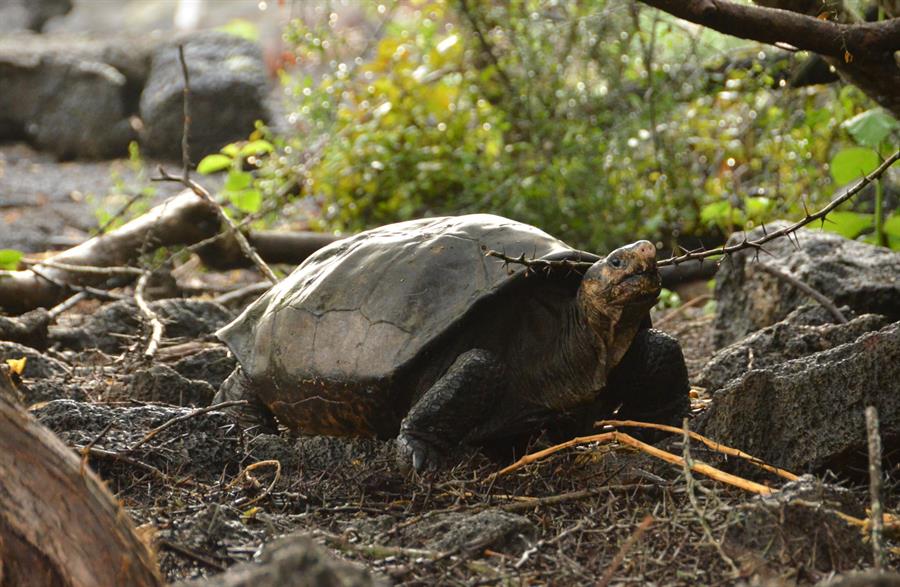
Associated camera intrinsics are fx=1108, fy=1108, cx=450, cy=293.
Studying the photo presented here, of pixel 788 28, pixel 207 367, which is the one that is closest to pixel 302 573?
pixel 788 28

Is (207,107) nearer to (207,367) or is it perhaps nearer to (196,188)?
(196,188)

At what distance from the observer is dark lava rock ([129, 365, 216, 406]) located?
3914 mm

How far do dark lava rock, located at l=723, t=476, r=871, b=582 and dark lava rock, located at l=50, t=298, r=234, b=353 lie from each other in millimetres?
3127

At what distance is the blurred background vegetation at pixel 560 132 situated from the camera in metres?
6.76

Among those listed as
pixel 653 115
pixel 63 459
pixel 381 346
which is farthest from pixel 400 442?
pixel 653 115

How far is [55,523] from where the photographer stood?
204cm

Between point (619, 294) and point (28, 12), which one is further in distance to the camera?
point (28, 12)

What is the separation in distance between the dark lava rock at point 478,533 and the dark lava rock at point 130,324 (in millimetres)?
2625

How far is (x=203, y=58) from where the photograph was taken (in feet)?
39.8

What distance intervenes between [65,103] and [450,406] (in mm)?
10187

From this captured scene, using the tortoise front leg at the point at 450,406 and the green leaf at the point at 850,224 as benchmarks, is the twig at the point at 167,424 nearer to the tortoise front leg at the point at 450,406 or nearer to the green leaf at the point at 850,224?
the tortoise front leg at the point at 450,406

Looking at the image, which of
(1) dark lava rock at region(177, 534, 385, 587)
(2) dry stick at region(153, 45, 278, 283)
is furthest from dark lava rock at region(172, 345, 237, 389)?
(1) dark lava rock at region(177, 534, 385, 587)

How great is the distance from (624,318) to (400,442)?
28.8 inches

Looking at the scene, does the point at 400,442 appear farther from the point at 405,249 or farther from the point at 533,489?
the point at 405,249
